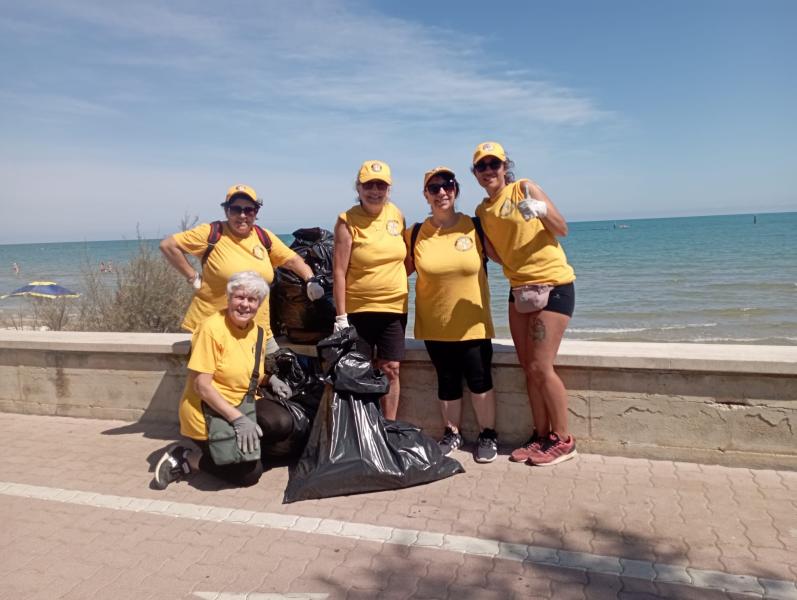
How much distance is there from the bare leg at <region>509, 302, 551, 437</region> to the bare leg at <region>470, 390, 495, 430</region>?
0.87ft

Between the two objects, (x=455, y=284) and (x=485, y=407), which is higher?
(x=455, y=284)

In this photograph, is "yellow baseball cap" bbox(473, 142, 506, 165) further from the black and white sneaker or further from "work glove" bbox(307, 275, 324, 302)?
the black and white sneaker

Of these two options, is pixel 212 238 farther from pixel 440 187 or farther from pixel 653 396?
pixel 653 396

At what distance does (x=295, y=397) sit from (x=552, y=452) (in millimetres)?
1773

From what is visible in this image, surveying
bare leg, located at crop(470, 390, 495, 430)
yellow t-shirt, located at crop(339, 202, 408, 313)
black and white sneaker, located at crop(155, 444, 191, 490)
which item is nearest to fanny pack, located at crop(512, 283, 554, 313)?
bare leg, located at crop(470, 390, 495, 430)

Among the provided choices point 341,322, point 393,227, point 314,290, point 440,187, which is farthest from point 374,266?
point 440,187

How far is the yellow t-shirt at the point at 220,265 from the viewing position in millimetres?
4297

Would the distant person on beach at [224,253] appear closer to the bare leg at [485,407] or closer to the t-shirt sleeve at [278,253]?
the t-shirt sleeve at [278,253]

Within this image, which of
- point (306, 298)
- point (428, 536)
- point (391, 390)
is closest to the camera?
point (428, 536)

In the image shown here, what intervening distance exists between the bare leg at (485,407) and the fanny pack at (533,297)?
68 centimetres

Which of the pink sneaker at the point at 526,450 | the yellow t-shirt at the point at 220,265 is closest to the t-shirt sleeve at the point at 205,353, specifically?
the yellow t-shirt at the point at 220,265

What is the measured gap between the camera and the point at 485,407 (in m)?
4.27

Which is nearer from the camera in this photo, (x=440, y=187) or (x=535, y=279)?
(x=535, y=279)

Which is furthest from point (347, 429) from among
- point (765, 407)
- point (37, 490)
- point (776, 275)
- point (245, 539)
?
point (776, 275)
